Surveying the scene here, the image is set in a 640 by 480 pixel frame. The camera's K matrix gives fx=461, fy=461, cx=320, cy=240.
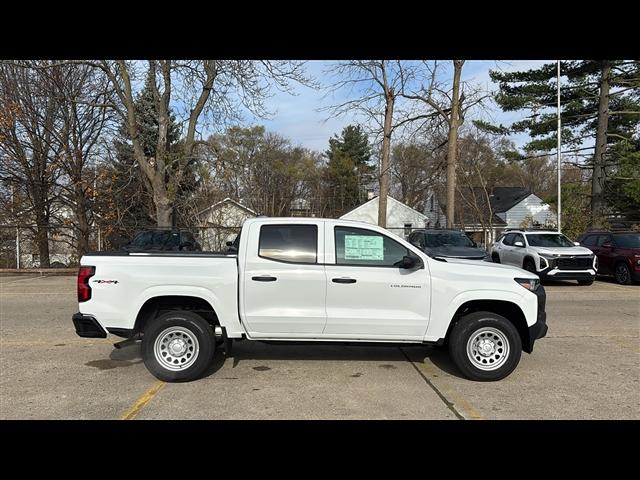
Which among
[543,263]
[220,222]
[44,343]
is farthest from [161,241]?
[543,263]

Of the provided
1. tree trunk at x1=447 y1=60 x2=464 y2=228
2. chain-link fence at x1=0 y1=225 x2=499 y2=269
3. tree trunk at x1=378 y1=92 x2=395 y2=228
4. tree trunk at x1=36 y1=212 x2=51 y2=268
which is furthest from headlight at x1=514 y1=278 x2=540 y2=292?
tree trunk at x1=36 y1=212 x2=51 y2=268

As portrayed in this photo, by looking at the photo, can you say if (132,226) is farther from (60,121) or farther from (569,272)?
(569,272)

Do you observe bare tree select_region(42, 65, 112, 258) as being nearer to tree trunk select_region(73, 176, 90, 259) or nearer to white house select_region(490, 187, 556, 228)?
tree trunk select_region(73, 176, 90, 259)

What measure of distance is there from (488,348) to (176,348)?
360 cm

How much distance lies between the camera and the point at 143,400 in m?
4.71

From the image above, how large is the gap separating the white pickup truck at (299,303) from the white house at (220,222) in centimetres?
1557

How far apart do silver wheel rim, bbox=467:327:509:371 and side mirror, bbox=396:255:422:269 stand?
1033 mm

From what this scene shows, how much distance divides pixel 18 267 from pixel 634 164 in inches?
1207

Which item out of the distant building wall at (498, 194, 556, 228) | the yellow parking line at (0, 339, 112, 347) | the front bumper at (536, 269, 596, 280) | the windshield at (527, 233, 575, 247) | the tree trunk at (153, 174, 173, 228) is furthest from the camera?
the distant building wall at (498, 194, 556, 228)

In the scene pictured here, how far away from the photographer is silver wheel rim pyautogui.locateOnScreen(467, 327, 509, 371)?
17.4 ft

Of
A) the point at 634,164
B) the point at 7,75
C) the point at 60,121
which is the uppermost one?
the point at 7,75
